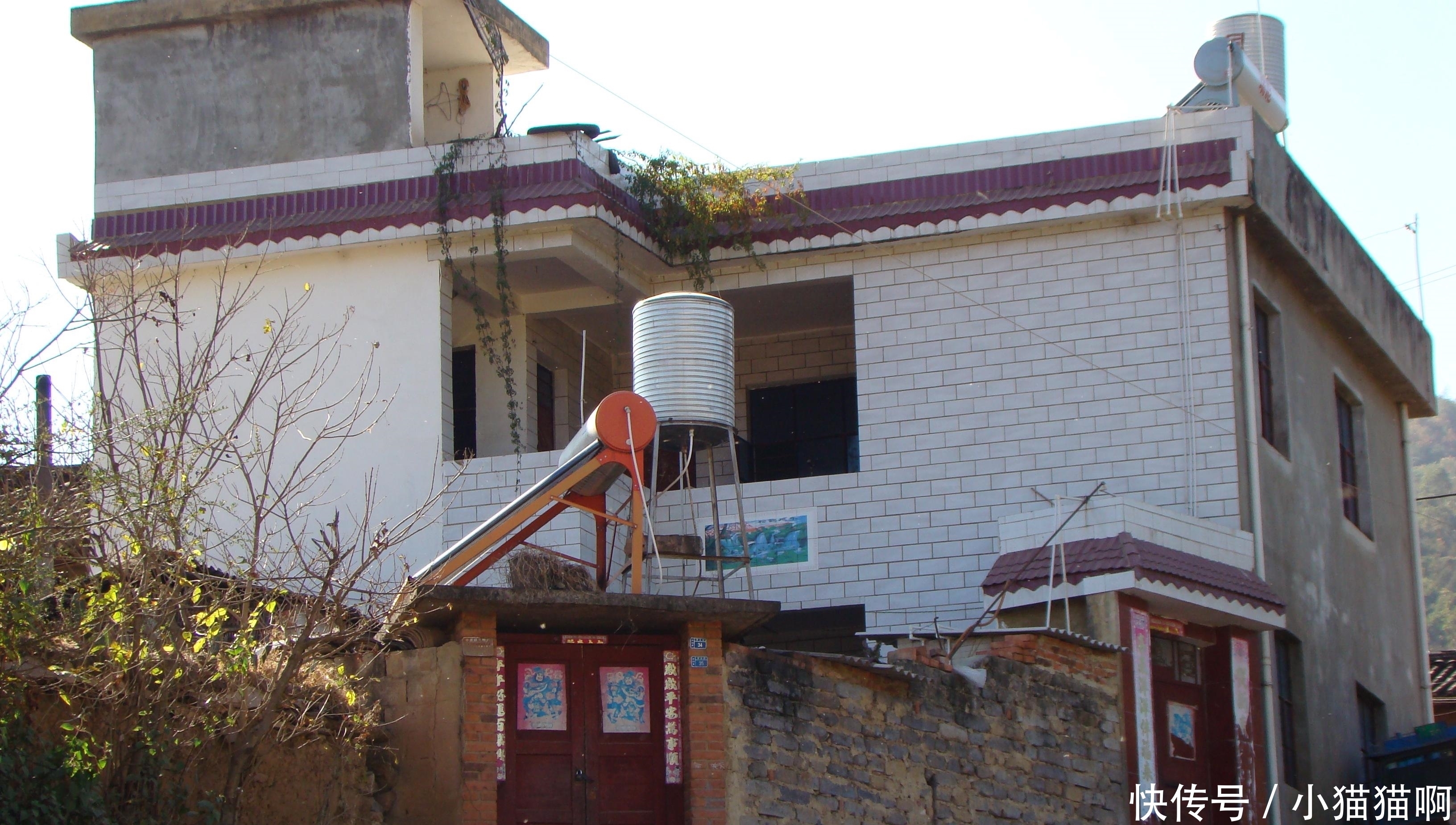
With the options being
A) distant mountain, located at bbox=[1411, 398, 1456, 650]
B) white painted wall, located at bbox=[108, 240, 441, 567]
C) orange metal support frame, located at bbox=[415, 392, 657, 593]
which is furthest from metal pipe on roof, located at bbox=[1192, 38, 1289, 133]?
distant mountain, located at bbox=[1411, 398, 1456, 650]

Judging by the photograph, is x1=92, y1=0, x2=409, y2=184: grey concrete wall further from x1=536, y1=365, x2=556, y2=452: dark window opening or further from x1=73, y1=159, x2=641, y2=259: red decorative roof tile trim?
x1=536, y1=365, x2=556, y2=452: dark window opening

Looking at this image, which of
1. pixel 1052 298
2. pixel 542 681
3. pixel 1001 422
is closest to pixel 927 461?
pixel 1001 422

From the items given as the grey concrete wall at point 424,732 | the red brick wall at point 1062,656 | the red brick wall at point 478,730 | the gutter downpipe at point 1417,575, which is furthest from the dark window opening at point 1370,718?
the grey concrete wall at point 424,732

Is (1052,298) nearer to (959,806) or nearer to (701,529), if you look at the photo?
(701,529)

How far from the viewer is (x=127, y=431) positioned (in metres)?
12.6

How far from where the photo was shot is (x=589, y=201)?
17203mm

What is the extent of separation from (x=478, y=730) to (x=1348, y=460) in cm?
1263

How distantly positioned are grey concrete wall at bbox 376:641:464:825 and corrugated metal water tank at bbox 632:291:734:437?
12.6ft

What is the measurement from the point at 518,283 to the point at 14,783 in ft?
32.2

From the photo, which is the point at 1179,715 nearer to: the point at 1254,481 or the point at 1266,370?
the point at 1254,481

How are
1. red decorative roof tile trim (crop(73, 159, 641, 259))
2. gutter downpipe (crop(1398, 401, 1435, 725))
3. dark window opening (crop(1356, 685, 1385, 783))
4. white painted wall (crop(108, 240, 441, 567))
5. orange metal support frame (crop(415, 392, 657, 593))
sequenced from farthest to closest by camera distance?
gutter downpipe (crop(1398, 401, 1435, 725))
dark window opening (crop(1356, 685, 1385, 783))
red decorative roof tile trim (crop(73, 159, 641, 259))
white painted wall (crop(108, 240, 441, 567))
orange metal support frame (crop(415, 392, 657, 593))

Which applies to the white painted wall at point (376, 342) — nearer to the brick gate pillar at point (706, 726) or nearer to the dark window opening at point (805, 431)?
the brick gate pillar at point (706, 726)

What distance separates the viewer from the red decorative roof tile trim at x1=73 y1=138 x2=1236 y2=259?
17.5 meters

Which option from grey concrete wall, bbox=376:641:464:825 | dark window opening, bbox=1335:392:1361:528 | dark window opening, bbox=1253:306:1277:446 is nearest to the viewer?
grey concrete wall, bbox=376:641:464:825
